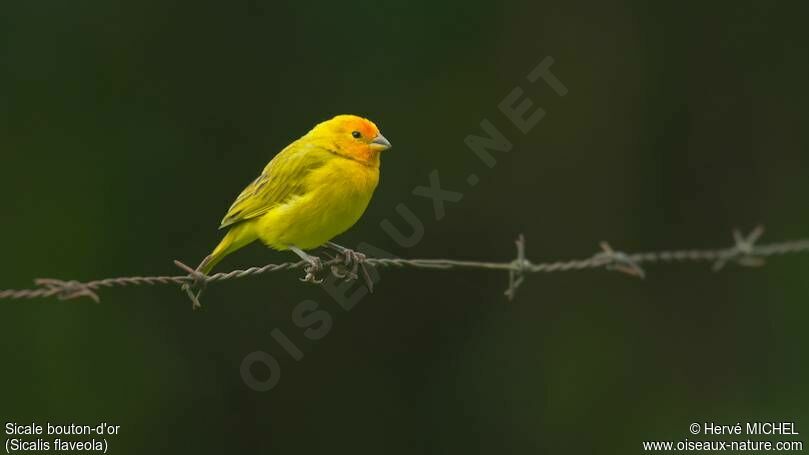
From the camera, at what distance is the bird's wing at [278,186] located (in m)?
5.40

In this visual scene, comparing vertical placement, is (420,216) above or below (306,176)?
above

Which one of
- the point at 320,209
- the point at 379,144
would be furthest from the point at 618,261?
the point at 379,144

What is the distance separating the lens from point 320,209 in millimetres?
5262

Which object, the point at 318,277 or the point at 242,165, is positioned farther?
the point at 242,165

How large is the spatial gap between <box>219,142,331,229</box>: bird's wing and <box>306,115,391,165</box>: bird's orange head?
0.10m

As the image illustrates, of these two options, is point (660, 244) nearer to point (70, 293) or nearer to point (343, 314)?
point (343, 314)

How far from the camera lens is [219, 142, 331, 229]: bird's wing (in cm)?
540

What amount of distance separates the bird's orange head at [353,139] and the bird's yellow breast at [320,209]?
0.40 ft

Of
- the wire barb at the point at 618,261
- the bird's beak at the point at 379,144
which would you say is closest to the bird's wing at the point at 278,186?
the bird's beak at the point at 379,144

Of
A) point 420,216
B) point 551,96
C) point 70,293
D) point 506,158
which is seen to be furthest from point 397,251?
point 70,293

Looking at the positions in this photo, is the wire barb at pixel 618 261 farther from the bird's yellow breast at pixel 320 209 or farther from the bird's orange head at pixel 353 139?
the bird's orange head at pixel 353 139

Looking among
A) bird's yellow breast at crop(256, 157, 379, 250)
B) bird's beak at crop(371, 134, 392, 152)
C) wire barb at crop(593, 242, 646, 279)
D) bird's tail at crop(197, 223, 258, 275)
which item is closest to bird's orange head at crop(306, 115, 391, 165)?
bird's beak at crop(371, 134, 392, 152)

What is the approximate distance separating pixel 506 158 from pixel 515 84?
61cm

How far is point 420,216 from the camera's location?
8.09 metres
